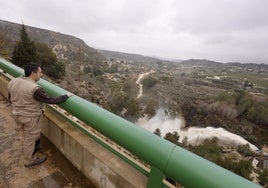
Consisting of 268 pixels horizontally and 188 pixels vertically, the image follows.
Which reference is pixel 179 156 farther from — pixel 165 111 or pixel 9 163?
pixel 165 111

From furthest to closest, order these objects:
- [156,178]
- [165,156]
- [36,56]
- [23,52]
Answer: [36,56] < [23,52] < [156,178] < [165,156]

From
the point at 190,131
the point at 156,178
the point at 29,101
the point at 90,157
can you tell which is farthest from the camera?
the point at 190,131

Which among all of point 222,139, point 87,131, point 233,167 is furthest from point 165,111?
point 87,131

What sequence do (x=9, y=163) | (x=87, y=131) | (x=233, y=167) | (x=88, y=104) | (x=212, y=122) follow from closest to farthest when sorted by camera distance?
1. (x=88, y=104)
2. (x=87, y=131)
3. (x=9, y=163)
4. (x=233, y=167)
5. (x=212, y=122)

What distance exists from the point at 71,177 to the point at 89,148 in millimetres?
474

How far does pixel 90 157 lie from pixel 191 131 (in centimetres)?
3901

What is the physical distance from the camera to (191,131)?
38.1 m

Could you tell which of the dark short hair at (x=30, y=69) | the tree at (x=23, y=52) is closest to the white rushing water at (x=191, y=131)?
the tree at (x=23, y=52)

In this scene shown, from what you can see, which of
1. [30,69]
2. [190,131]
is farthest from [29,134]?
[190,131]

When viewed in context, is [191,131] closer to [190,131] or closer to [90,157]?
[190,131]

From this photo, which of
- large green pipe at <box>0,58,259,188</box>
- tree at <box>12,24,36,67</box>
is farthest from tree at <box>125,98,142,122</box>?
large green pipe at <box>0,58,259,188</box>

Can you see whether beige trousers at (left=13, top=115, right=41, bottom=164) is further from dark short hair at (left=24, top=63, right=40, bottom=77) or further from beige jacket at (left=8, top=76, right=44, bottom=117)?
dark short hair at (left=24, top=63, right=40, bottom=77)

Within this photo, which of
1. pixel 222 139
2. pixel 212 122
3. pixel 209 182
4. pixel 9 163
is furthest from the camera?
pixel 212 122

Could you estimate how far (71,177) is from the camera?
6.86 ft
